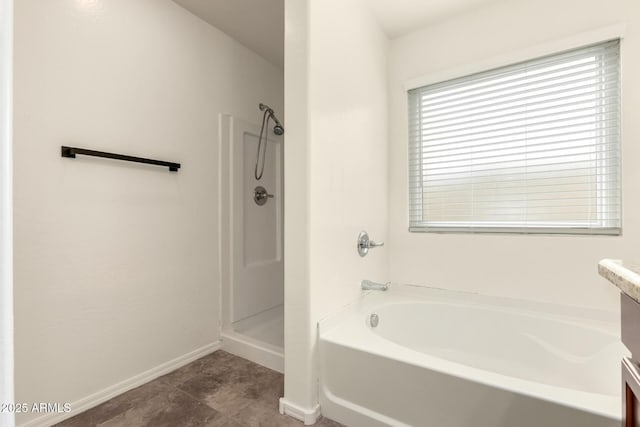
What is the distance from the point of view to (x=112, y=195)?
1.64 metres

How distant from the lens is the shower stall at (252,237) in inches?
87.7

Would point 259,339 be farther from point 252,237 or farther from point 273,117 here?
point 273,117

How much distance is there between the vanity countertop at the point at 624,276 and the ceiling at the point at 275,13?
74.8 inches

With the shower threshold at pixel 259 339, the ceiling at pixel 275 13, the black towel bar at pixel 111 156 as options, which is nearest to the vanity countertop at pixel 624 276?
the shower threshold at pixel 259 339

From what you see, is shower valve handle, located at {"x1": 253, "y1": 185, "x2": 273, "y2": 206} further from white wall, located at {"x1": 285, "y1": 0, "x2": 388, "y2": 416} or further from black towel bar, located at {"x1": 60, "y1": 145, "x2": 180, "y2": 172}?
white wall, located at {"x1": 285, "y1": 0, "x2": 388, "y2": 416}

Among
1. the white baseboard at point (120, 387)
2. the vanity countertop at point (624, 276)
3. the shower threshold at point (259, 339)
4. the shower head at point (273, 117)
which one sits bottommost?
the white baseboard at point (120, 387)

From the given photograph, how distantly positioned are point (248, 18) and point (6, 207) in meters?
2.29

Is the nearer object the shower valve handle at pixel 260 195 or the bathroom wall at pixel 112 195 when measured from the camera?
the bathroom wall at pixel 112 195

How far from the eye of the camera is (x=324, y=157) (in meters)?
1.54

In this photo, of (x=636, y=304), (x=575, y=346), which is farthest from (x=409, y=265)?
(x=636, y=304)

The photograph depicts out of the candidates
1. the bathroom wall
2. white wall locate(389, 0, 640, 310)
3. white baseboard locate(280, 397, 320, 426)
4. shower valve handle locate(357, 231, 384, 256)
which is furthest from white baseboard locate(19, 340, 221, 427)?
white wall locate(389, 0, 640, 310)

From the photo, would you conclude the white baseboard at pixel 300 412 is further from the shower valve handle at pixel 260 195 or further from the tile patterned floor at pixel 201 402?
the shower valve handle at pixel 260 195

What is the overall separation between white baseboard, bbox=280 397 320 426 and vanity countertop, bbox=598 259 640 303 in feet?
4.20

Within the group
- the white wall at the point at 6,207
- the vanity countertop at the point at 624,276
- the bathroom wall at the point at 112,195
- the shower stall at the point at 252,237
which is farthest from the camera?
the shower stall at the point at 252,237
